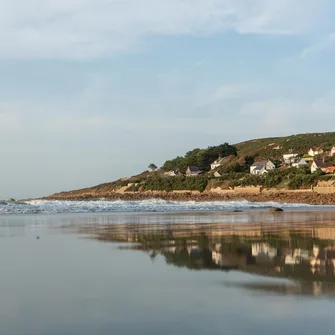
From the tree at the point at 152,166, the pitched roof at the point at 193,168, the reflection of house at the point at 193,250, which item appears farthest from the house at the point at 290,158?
the reflection of house at the point at 193,250

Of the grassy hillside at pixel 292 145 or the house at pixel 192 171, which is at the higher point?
the grassy hillside at pixel 292 145

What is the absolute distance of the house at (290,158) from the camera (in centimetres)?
9453

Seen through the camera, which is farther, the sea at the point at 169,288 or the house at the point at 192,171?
the house at the point at 192,171

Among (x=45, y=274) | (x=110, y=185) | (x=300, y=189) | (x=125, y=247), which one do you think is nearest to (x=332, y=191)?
(x=300, y=189)

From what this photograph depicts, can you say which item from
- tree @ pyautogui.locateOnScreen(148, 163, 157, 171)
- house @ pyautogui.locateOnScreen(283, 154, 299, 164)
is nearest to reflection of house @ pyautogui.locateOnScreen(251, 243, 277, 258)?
house @ pyautogui.locateOnScreen(283, 154, 299, 164)

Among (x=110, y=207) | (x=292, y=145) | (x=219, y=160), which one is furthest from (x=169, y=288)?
(x=292, y=145)

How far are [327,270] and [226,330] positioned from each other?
3.61 m

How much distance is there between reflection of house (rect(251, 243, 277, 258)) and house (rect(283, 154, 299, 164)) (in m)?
83.1

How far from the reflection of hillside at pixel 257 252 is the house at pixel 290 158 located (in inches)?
3181

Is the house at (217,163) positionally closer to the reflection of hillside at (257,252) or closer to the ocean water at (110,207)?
the ocean water at (110,207)

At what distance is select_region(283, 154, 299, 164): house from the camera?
94531 millimetres

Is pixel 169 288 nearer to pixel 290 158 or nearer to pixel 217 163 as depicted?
pixel 290 158

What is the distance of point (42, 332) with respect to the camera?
5.13 meters

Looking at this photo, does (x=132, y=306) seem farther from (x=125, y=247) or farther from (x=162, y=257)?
(x=125, y=247)
